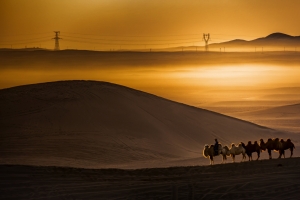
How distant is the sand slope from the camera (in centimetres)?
3312

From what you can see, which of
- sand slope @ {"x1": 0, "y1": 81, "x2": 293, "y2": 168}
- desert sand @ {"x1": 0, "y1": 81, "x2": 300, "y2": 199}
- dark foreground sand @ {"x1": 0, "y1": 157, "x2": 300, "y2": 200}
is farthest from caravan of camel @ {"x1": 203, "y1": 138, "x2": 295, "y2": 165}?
sand slope @ {"x1": 0, "y1": 81, "x2": 293, "y2": 168}

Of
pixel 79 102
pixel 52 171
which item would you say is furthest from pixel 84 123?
pixel 52 171

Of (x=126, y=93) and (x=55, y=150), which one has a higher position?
(x=126, y=93)

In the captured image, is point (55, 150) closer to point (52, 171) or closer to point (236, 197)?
point (52, 171)

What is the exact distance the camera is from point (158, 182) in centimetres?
2219

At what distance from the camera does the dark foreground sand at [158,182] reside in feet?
→ 67.5

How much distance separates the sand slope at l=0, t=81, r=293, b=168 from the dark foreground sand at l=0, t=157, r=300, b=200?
5.82m

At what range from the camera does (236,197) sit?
2036 centimetres

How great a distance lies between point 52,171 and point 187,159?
1024 centimetres

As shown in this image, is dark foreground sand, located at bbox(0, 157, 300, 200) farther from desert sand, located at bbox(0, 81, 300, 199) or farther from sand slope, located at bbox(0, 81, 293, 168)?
sand slope, located at bbox(0, 81, 293, 168)

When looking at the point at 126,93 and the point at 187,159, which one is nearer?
the point at 187,159

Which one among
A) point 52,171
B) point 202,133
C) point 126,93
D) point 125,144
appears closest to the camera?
point 52,171

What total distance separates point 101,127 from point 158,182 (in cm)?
1629

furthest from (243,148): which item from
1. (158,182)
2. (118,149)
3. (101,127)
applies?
(101,127)
